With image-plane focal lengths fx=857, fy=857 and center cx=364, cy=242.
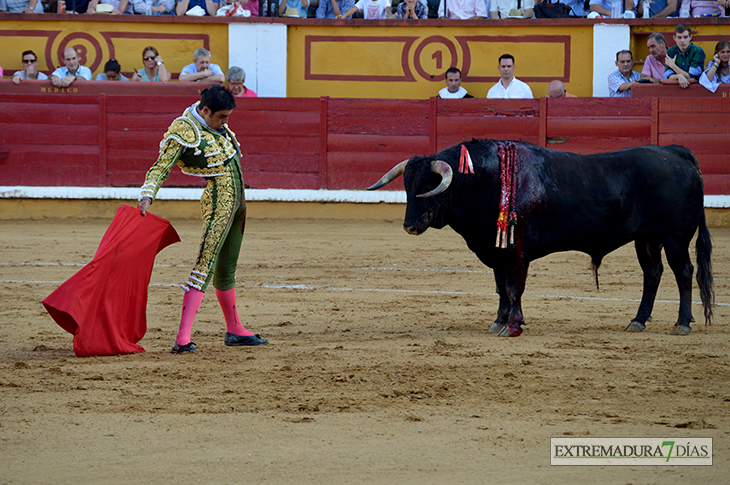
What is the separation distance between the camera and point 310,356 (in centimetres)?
359

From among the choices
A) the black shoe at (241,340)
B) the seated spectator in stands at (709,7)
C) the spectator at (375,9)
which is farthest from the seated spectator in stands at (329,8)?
the black shoe at (241,340)

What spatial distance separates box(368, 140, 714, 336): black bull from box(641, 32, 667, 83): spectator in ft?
16.3

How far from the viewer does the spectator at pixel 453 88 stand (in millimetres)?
9344

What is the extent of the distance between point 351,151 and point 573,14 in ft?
10.2

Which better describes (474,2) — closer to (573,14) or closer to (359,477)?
(573,14)

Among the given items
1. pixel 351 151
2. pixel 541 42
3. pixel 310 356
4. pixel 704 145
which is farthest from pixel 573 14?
pixel 310 356

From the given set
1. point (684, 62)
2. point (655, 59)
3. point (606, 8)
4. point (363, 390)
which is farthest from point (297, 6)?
point (363, 390)

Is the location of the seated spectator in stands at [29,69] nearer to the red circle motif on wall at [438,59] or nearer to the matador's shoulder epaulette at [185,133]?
the red circle motif on wall at [438,59]

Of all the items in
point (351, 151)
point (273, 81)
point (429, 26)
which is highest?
point (429, 26)

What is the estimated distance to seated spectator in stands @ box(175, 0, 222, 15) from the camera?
1012 cm

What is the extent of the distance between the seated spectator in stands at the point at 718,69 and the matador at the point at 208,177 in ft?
21.7

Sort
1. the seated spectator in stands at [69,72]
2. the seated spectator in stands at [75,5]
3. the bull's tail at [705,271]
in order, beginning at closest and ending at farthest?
the bull's tail at [705,271] < the seated spectator in stands at [69,72] < the seated spectator in stands at [75,5]

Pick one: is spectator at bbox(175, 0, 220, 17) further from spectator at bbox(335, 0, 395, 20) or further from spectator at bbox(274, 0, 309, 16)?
spectator at bbox(335, 0, 395, 20)

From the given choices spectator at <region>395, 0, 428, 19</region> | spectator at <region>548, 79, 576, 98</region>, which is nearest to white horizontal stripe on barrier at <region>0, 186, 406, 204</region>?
spectator at <region>548, 79, 576, 98</region>
